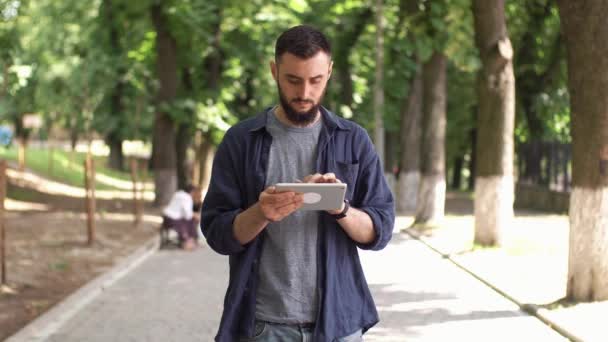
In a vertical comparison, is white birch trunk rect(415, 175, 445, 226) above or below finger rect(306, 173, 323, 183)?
below

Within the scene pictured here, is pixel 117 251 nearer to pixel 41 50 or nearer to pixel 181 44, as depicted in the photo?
pixel 181 44

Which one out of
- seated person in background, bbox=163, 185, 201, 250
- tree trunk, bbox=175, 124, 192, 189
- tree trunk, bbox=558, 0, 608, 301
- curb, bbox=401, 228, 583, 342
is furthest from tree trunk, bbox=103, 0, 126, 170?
tree trunk, bbox=558, 0, 608, 301

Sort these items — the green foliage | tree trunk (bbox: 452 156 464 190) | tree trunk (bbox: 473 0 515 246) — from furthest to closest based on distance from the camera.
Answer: tree trunk (bbox: 452 156 464 190) < the green foliage < tree trunk (bbox: 473 0 515 246)

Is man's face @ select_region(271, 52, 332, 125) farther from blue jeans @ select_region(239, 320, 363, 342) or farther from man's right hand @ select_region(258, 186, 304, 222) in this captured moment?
blue jeans @ select_region(239, 320, 363, 342)

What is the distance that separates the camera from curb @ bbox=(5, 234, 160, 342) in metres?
9.94

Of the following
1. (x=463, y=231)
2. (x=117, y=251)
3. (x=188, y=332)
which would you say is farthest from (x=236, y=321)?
(x=463, y=231)

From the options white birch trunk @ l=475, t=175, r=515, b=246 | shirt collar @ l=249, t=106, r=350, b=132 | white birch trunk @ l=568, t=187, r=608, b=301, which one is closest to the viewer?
shirt collar @ l=249, t=106, r=350, b=132

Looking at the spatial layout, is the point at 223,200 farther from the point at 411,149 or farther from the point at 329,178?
the point at 411,149

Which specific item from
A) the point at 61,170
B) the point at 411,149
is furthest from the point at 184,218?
the point at 61,170

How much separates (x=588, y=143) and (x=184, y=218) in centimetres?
954

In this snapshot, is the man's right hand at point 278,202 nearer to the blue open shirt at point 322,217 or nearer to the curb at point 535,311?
the blue open shirt at point 322,217

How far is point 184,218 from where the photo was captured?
62.4 feet

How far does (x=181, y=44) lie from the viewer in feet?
103

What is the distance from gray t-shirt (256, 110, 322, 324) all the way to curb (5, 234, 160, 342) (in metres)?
6.34
